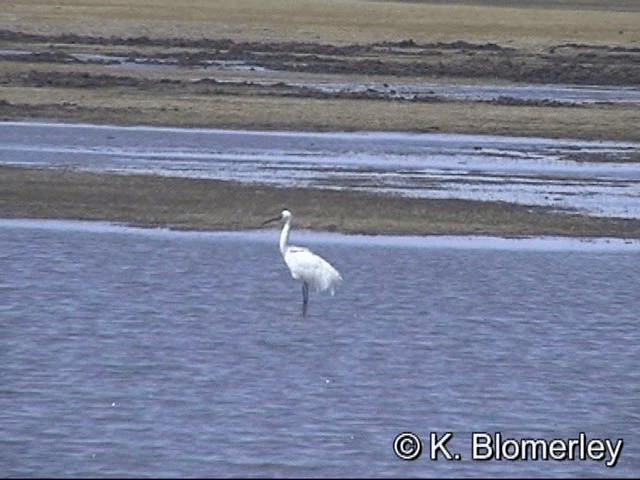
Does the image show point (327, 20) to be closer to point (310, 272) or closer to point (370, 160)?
point (370, 160)

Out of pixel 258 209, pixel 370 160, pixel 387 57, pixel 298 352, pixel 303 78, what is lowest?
pixel 298 352

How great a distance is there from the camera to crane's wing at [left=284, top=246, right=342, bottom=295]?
44.8 ft

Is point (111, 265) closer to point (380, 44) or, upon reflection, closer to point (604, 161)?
point (604, 161)

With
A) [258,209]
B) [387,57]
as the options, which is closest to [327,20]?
[387,57]

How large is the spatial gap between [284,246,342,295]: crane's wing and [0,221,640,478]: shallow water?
0.26 metres

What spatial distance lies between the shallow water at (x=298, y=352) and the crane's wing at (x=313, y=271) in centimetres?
26

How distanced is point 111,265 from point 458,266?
304cm

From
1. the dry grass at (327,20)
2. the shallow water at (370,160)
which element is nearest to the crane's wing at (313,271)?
the shallow water at (370,160)

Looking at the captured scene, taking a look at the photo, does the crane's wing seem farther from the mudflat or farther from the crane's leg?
the mudflat

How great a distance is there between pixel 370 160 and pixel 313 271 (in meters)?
8.46

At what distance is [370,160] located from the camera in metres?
22.0

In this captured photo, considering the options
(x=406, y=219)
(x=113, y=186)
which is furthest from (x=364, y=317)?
(x=113, y=186)

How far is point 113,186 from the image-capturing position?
19.0 m

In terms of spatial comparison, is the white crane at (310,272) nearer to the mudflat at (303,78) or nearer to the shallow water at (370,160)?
the mudflat at (303,78)
